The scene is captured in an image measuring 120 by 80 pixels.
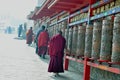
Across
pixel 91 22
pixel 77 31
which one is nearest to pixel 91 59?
pixel 91 22

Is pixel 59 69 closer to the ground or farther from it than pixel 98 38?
closer to the ground

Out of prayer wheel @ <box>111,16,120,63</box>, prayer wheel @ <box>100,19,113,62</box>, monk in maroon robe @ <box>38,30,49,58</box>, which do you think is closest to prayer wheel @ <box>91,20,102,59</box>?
prayer wheel @ <box>100,19,113,62</box>

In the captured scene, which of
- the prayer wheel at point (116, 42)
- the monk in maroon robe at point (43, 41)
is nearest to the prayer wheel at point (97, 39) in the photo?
the prayer wheel at point (116, 42)

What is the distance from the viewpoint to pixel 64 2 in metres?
9.40

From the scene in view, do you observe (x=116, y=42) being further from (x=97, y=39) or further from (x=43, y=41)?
(x=43, y=41)

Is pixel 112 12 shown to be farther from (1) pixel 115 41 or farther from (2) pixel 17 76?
(2) pixel 17 76

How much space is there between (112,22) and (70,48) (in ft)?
10.7

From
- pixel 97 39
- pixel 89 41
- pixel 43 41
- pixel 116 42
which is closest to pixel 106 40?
pixel 116 42

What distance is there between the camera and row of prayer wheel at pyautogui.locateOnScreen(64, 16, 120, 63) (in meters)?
5.99

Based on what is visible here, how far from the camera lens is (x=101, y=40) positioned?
6.66m

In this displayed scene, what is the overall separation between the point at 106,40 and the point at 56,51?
8.98 ft

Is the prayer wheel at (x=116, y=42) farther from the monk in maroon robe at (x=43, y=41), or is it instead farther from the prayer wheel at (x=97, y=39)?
the monk in maroon robe at (x=43, y=41)

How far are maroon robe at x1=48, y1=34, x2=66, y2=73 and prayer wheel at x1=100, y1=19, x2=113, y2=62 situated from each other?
2.53 metres

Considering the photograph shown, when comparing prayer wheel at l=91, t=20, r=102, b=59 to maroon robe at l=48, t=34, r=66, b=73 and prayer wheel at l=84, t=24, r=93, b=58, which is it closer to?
prayer wheel at l=84, t=24, r=93, b=58
